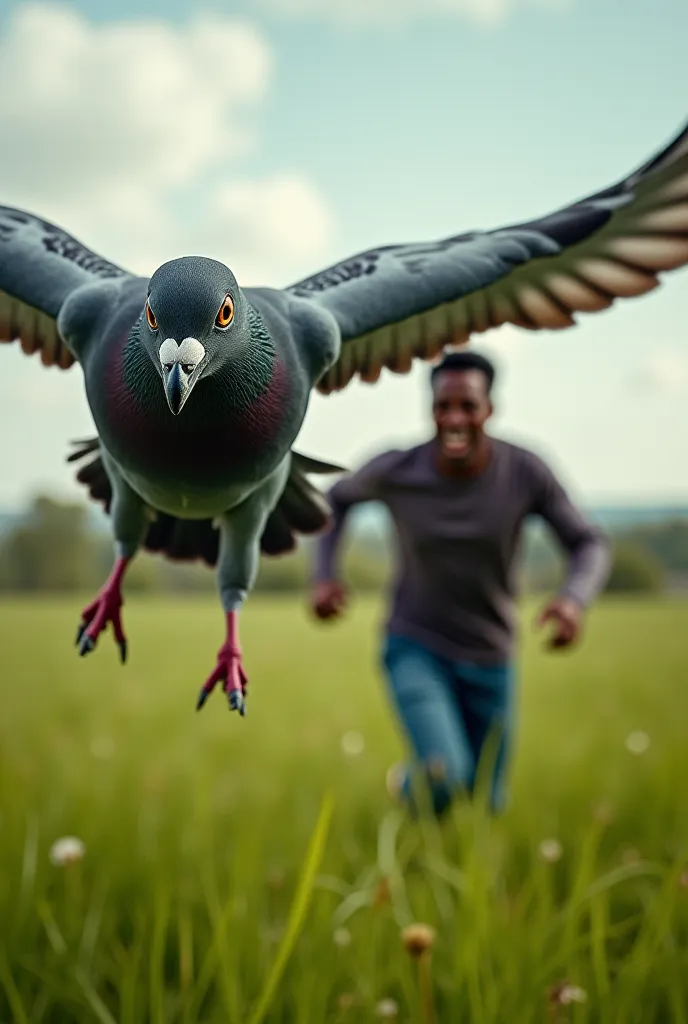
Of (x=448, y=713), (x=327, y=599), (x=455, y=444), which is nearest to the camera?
(x=455, y=444)

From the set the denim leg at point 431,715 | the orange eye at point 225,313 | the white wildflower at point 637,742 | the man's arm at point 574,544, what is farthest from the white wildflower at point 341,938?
the orange eye at point 225,313

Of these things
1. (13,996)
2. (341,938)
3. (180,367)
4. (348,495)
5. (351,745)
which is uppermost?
(348,495)

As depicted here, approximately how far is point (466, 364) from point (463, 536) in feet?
1.88

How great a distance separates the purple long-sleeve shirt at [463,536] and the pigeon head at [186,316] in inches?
90.7

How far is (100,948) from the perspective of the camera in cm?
195

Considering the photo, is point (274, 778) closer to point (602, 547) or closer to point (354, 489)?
point (354, 489)

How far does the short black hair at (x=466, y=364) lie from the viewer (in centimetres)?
254

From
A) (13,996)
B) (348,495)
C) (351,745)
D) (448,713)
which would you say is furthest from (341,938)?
(348,495)

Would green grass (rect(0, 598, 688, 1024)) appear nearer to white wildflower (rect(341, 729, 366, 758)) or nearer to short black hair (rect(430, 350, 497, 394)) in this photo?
white wildflower (rect(341, 729, 366, 758))

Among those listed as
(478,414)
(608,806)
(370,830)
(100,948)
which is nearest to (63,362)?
(100,948)

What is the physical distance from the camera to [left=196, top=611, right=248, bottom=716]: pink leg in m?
0.62

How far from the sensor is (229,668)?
0.63 metres

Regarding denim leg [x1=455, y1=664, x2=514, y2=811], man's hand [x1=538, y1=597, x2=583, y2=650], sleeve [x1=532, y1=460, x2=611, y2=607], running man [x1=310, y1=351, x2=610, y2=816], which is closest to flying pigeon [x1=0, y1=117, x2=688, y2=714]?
man's hand [x1=538, y1=597, x2=583, y2=650]

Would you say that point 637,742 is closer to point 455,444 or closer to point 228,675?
point 455,444
